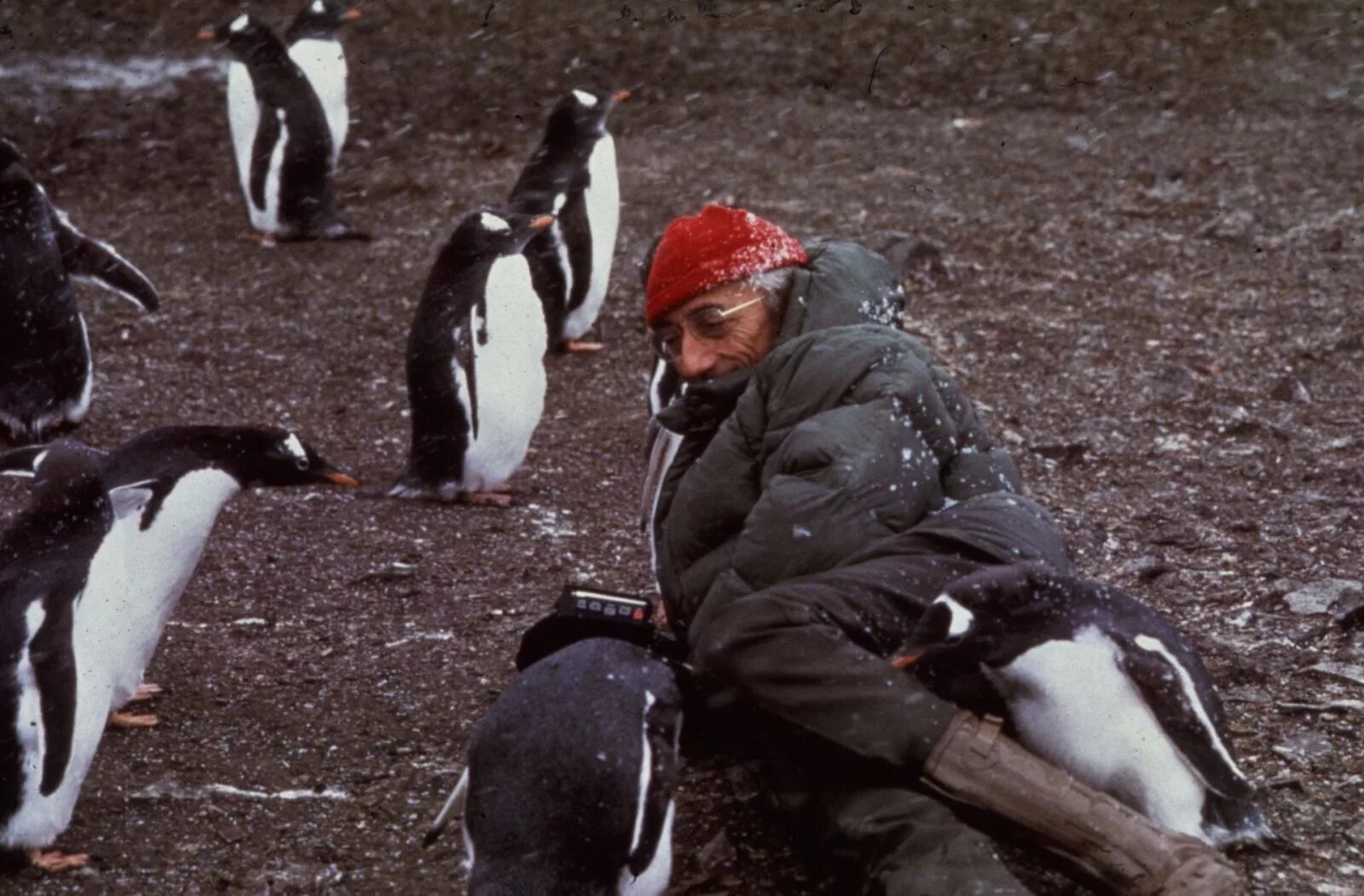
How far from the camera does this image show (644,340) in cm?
593

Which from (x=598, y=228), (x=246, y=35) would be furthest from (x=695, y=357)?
(x=246, y=35)

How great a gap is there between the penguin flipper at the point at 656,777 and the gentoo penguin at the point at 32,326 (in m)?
3.27

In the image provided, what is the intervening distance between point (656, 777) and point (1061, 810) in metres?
0.50

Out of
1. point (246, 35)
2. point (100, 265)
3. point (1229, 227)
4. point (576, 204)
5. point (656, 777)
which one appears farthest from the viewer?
point (246, 35)

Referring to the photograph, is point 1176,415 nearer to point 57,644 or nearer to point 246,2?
point 57,644

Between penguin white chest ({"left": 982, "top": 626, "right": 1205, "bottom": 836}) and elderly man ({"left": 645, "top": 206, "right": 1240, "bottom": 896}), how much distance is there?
0.17m

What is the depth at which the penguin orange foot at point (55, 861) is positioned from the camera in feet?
8.64

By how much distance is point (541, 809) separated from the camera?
221cm

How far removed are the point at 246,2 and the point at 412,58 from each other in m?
1.81

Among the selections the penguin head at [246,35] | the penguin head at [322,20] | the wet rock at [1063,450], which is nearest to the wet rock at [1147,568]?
the wet rock at [1063,450]

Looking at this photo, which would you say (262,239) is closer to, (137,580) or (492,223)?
(492,223)

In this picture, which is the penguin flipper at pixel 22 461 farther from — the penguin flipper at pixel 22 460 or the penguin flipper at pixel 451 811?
the penguin flipper at pixel 451 811

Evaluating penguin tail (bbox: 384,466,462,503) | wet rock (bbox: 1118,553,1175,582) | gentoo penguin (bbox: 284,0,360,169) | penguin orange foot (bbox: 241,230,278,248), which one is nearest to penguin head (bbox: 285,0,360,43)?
gentoo penguin (bbox: 284,0,360,169)

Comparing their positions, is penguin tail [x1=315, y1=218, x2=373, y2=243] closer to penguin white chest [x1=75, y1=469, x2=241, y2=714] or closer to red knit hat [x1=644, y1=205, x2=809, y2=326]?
penguin white chest [x1=75, y1=469, x2=241, y2=714]
